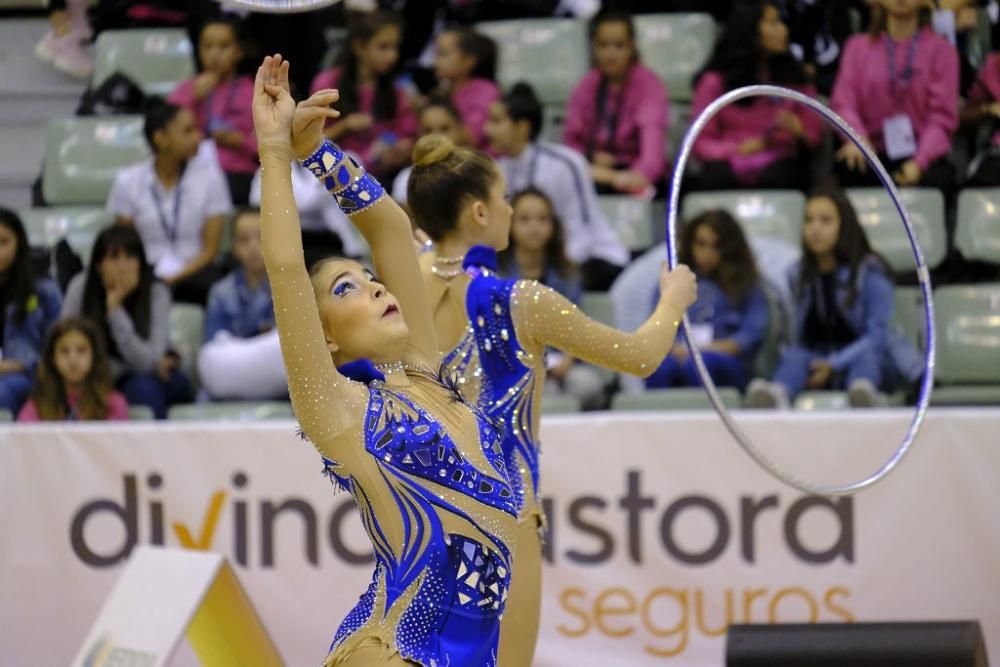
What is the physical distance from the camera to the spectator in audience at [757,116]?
6945mm

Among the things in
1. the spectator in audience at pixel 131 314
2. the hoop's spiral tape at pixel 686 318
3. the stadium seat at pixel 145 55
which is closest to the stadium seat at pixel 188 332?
the spectator in audience at pixel 131 314

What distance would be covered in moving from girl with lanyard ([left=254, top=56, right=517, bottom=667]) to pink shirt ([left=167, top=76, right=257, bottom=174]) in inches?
177

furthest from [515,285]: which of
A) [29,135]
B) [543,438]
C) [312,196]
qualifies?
[29,135]

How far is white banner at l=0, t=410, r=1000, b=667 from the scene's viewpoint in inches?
204

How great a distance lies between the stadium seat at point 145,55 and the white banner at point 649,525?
3135mm

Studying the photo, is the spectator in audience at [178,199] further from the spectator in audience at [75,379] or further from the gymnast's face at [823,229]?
the gymnast's face at [823,229]

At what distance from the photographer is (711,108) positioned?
13.1 feet

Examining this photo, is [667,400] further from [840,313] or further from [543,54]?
[543,54]

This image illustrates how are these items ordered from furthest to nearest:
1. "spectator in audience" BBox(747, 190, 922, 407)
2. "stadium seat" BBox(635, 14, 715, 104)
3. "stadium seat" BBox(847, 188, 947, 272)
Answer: "stadium seat" BBox(635, 14, 715, 104), "stadium seat" BBox(847, 188, 947, 272), "spectator in audience" BBox(747, 190, 922, 407)

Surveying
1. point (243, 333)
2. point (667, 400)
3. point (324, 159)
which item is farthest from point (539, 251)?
point (324, 159)

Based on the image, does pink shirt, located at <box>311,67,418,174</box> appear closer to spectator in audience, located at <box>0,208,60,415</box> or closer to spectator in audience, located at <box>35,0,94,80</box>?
spectator in audience, located at <box>0,208,60,415</box>

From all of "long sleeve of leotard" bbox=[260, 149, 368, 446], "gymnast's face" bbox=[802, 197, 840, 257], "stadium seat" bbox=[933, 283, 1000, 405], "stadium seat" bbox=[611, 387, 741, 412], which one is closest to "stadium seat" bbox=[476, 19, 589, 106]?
"gymnast's face" bbox=[802, 197, 840, 257]

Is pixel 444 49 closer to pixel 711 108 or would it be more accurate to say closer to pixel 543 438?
pixel 543 438

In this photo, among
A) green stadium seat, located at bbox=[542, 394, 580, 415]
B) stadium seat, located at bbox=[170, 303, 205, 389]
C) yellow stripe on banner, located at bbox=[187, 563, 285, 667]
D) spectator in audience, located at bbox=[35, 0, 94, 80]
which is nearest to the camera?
yellow stripe on banner, located at bbox=[187, 563, 285, 667]
